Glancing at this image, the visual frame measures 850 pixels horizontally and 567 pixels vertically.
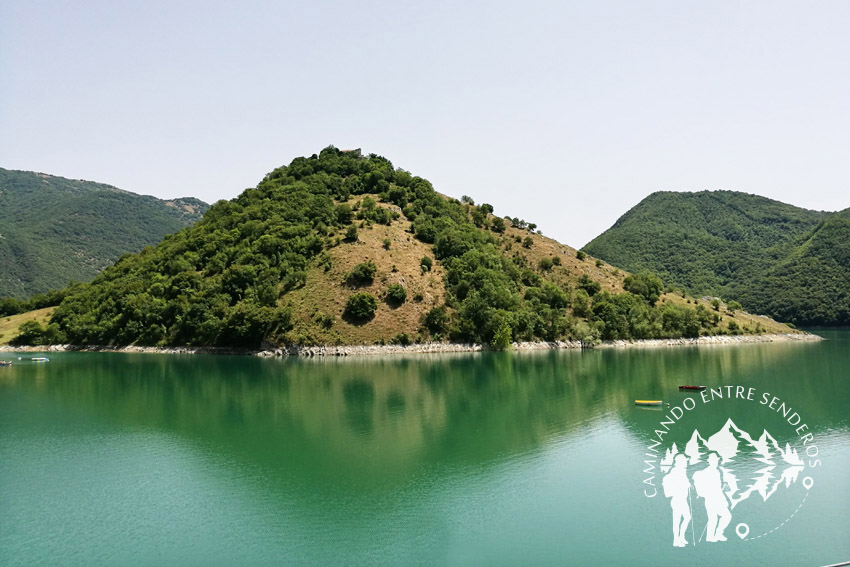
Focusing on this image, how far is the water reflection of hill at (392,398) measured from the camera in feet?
108

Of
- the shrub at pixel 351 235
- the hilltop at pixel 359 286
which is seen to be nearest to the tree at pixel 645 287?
the hilltop at pixel 359 286

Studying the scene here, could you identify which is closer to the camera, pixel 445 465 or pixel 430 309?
pixel 445 465

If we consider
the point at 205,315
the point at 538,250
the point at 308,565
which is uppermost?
the point at 538,250

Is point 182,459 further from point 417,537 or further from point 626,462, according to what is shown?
point 626,462

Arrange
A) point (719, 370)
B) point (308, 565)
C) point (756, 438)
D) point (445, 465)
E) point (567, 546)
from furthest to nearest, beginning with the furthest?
point (719, 370) → point (756, 438) → point (445, 465) → point (567, 546) → point (308, 565)

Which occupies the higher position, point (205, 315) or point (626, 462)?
point (205, 315)

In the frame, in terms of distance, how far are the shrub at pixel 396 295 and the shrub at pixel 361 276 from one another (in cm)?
423

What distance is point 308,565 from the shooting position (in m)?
18.5

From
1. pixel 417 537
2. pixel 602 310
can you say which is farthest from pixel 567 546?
pixel 602 310

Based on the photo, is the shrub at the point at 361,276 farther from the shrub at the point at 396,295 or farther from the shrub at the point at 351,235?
the shrub at the point at 351,235

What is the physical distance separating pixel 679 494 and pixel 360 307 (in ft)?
235

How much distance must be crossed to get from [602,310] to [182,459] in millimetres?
90709

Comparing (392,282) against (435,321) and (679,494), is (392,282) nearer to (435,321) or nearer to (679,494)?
(435,321)

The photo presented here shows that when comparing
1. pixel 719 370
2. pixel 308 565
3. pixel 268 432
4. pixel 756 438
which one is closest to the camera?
pixel 308 565
